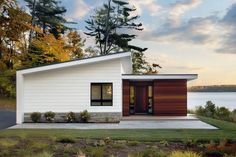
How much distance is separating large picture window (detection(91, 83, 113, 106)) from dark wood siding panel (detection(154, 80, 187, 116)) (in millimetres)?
3836

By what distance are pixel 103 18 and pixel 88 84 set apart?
956 inches

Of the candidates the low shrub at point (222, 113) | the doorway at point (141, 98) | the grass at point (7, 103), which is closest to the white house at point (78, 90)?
the doorway at point (141, 98)

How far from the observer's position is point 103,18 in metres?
43.1

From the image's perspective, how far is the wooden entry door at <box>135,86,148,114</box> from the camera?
24.2 m

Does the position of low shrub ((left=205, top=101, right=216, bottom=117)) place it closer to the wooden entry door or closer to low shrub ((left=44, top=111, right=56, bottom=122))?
the wooden entry door

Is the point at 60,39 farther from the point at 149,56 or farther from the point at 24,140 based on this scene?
the point at 24,140

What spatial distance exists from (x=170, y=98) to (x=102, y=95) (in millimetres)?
4883

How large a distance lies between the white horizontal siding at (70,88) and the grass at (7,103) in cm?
1237

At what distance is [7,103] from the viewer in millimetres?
33938

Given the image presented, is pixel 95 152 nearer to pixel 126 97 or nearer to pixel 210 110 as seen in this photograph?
pixel 126 97

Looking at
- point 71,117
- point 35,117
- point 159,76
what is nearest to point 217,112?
point 159,76

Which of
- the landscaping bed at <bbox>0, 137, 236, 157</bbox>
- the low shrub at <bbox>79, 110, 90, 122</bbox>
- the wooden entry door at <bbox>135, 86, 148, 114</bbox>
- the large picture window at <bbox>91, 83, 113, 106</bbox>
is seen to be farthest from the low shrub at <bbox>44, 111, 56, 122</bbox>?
the landscaping bed at <bbox>0, 137, 236, 157</bbox>

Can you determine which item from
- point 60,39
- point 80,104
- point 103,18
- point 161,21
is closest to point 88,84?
point 80,104

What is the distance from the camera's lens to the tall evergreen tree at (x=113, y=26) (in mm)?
41812
